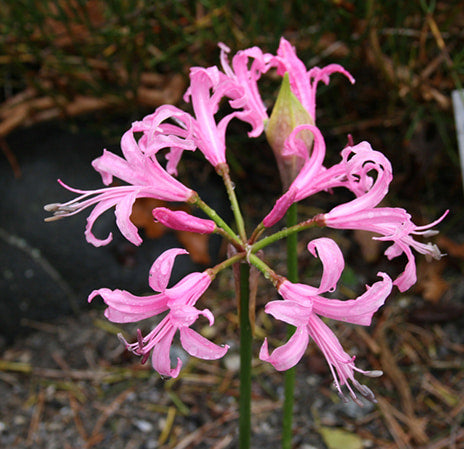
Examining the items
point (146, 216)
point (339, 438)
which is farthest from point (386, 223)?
point (146, 216)

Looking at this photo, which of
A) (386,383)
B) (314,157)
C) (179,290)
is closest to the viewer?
(179,290)

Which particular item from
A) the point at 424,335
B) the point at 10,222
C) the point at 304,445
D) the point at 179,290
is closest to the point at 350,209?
the point at 179,290

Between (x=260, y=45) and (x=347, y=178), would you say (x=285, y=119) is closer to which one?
(x=347, y=178)

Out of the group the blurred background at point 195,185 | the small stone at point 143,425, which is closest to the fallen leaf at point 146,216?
the blurred background at point 195,185

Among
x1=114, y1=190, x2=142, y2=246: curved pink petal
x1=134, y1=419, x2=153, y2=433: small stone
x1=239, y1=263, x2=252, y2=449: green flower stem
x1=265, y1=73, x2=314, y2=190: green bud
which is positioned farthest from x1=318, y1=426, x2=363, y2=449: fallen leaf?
x1=114, y1=190, x2=142, y2=246: curved pink petal

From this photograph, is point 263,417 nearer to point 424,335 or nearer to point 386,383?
point 386,383
